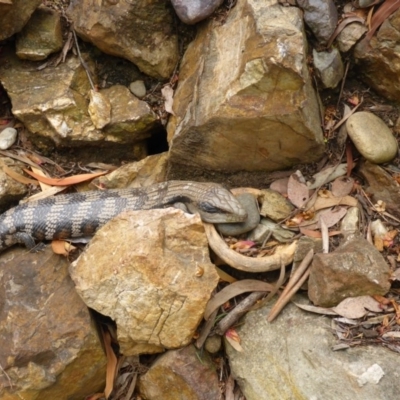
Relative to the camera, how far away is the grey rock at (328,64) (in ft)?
14.9

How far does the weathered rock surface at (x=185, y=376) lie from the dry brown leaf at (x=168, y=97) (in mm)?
2103

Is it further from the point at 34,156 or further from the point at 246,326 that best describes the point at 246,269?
the point at 34,156

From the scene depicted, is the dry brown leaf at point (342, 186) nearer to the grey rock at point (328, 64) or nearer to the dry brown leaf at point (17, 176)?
the grey rock at point (328, 64)

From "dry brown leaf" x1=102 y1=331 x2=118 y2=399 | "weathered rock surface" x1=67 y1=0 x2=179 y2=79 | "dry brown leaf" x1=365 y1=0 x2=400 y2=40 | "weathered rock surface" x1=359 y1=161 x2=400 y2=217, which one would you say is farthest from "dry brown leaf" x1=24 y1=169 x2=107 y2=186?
"dry brown leaf" x1=365 y1=0 x2=400 y2=40

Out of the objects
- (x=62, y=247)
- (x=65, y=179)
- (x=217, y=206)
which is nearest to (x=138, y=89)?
(x=65, y=179)

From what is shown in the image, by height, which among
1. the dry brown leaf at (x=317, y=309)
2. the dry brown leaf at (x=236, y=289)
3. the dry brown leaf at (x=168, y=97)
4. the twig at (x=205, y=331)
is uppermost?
the dry brown leaf at (x=168, y=97)

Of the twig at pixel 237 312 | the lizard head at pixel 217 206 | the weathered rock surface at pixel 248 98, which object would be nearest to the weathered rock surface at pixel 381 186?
the weathered rock surface at pixel 248 98

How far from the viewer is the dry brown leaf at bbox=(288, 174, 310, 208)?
15.3 feet

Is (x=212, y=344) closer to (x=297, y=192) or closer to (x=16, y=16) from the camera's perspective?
(x=297, y=192)

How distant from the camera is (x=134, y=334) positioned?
410 centimetres

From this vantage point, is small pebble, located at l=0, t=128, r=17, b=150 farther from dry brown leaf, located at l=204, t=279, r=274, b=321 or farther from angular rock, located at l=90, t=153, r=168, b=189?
dry brown leaf, located at l=204, t=279, r=274, b=321

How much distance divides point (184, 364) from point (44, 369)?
1047mm

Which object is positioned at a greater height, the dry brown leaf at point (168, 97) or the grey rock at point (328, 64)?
the grey rock at point (328, 64)

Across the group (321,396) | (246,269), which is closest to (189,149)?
(246,269)
